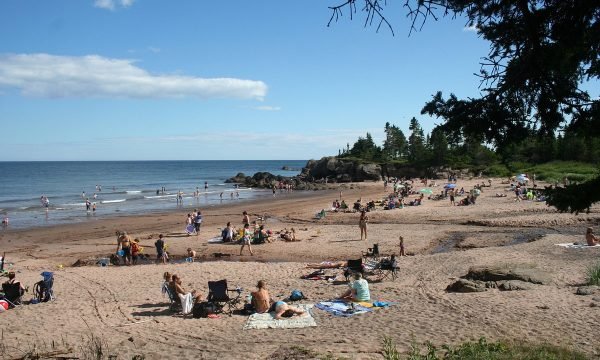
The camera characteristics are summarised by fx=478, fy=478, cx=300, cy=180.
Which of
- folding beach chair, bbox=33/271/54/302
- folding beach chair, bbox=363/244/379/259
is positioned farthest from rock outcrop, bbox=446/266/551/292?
folding beach chair, bbox=33/271/54/302

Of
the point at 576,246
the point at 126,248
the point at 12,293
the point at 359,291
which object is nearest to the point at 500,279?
the point at 359,291

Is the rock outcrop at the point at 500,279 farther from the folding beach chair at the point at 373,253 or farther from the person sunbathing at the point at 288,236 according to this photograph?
the person sunbathing at the point at 288,236

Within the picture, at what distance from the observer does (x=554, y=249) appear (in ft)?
62.2

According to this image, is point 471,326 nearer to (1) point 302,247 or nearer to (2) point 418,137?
(1) point 302,247

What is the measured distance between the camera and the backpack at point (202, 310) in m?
11.9

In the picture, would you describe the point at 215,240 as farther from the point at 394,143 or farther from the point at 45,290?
the point at 394,143

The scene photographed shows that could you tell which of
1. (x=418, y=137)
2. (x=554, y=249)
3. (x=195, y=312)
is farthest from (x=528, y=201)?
(x=418, y=137)

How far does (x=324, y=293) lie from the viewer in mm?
13672

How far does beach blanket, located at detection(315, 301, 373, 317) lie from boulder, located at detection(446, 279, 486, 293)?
9.22ft

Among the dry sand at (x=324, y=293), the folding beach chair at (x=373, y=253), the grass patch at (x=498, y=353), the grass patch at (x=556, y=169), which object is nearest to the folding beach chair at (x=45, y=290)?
the dry sand at (x=324, y=293)

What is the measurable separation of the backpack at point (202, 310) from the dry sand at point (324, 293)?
0.41 m

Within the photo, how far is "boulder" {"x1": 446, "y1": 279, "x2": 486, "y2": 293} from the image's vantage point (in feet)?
42.6

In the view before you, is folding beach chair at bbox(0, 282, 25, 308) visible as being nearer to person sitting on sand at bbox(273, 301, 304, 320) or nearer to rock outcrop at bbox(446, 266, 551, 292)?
person sitting on sand at bbox(273, 301, 304, 320)

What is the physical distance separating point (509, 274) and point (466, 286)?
1.65 meters
